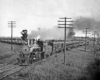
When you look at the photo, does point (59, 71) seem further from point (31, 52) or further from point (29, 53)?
point (31, 52)

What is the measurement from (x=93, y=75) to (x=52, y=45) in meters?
12.8

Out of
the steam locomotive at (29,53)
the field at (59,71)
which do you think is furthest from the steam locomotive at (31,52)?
the field at (59,71)

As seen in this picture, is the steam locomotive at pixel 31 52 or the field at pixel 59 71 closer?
the field at pixel 59 71

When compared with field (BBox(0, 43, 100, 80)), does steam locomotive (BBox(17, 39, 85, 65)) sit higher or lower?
higher

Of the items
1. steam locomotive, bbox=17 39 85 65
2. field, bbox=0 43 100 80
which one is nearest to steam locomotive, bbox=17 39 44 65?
steam locomotive, bbox=17 39 85 65

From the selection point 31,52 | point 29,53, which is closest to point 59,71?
point 29,53

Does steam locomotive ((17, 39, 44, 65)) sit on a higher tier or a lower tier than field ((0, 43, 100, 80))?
higher

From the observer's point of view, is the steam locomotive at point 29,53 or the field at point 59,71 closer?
the field at point 59,71

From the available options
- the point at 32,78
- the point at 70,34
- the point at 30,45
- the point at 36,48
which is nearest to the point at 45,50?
the point at 36,48

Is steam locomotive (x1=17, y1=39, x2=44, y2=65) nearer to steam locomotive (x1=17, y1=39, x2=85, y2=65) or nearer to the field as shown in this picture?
steam locomotive (x1=17, y1=39, x2=85, y2=65)

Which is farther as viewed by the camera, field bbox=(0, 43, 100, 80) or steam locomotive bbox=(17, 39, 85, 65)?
steam locomotive bbox=(17, 39, 85, 65)

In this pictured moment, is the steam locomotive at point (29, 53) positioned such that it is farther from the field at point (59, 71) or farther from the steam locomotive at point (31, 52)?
the field at point (59, 71)

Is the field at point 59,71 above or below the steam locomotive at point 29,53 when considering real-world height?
below

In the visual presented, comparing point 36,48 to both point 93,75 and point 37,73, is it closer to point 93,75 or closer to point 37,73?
point 37,73
